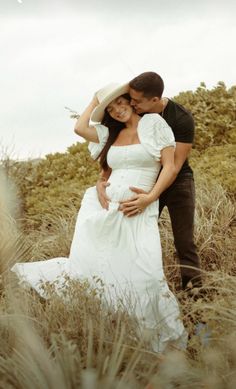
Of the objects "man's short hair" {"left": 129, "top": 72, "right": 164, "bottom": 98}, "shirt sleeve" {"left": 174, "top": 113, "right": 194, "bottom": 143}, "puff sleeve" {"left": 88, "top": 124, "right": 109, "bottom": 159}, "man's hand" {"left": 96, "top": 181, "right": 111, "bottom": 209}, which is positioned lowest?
"man's hand" {"left": 96, "top": 181, "right": 111, "bottom": 209}

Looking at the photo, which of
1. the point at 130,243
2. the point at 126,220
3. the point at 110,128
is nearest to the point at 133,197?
the point at 126,220

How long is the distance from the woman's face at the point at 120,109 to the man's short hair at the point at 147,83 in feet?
0.52

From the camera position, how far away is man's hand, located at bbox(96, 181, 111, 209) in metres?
4.89

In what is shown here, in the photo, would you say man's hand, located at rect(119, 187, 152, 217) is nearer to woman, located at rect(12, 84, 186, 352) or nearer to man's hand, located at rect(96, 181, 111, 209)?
woman, located at rect(12, 84, 186, 352)

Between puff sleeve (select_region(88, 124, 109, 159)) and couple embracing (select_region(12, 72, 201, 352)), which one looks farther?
puff sleeve (select_region(88, 124, 109, 159))

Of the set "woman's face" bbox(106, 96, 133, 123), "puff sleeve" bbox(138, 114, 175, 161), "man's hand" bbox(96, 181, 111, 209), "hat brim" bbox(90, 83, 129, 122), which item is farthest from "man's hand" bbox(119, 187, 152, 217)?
"hat brim" bbox(90, 83, 129, 122)

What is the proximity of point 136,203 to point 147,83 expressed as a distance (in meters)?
0.85

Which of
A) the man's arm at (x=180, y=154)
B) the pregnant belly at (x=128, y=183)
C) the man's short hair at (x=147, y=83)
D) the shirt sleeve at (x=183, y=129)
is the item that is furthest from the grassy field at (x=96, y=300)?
the man's short hair at (x=147, y=83)

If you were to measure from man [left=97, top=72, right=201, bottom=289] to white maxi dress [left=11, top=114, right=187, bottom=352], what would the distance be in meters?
0.11

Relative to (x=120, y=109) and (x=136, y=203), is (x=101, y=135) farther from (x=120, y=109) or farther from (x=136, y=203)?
(x=136, y=203)

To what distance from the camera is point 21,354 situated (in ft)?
10.9

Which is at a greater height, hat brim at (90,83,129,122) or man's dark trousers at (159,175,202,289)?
hat brim at (90,83,129,122)

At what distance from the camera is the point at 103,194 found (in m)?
4.92

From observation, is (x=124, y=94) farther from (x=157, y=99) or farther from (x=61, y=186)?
(x=61, y=186)
